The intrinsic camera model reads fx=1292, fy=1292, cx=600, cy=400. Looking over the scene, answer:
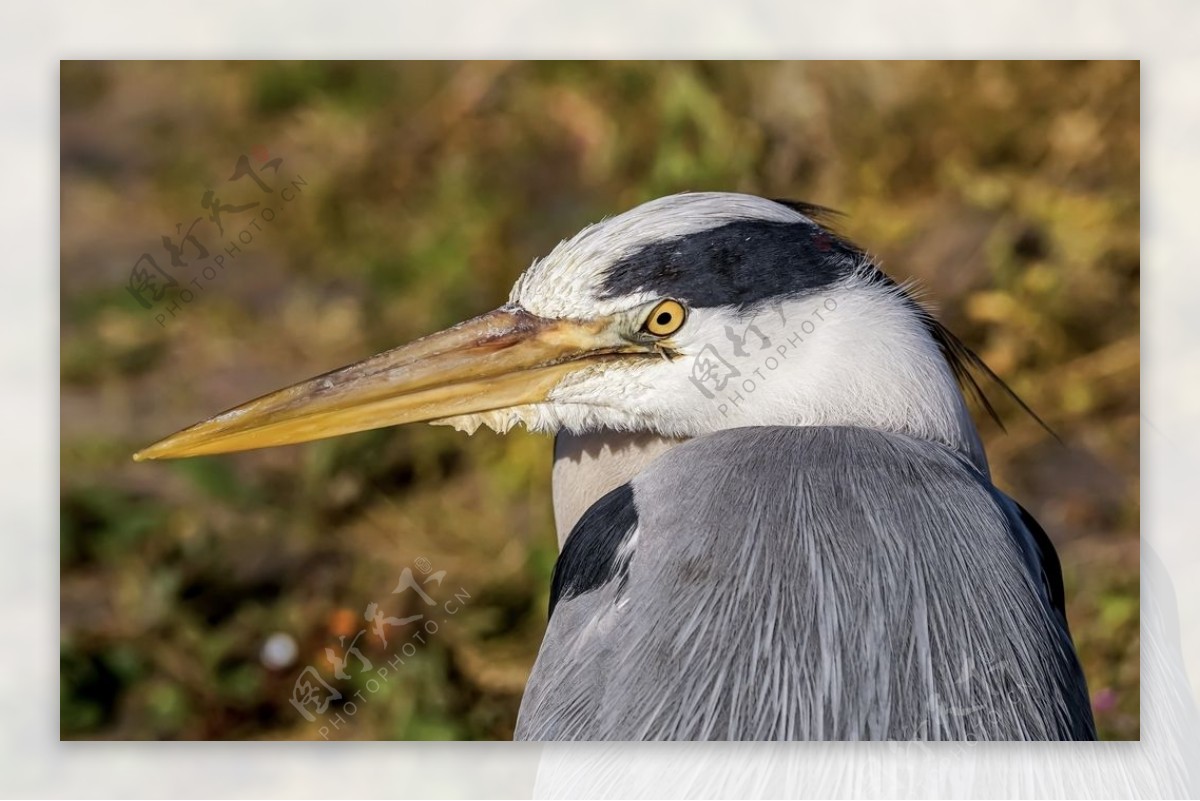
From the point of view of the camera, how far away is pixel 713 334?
164cm

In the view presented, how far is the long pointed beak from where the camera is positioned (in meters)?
1.69

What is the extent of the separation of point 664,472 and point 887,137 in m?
0.95

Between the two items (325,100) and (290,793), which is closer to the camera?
(290,793)

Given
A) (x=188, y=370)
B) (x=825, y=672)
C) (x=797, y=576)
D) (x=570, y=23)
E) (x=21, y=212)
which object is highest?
(x=570, y=23)

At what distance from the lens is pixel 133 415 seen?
2.18 metres

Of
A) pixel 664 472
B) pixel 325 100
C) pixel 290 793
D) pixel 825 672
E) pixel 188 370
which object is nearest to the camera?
pixel 825 672

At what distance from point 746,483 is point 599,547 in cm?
19

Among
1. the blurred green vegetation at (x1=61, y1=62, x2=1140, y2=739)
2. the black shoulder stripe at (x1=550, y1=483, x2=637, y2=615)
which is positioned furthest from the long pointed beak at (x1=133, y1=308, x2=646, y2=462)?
the blurred green vegetation at (x1=61, y1=62, x2=1140, y2=739)

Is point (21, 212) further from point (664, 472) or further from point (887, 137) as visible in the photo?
point (887, 137)

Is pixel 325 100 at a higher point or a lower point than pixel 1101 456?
higher

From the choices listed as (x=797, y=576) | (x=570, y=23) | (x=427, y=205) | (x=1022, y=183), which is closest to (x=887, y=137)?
(x=1022, y=183)

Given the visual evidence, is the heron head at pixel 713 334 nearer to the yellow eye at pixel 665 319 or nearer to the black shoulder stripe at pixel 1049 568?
the yellow eye at pixel 665 319

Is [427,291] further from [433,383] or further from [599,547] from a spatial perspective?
[599,547]

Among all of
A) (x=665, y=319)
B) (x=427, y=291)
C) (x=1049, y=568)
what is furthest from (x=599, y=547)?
(x=427, y=291)
